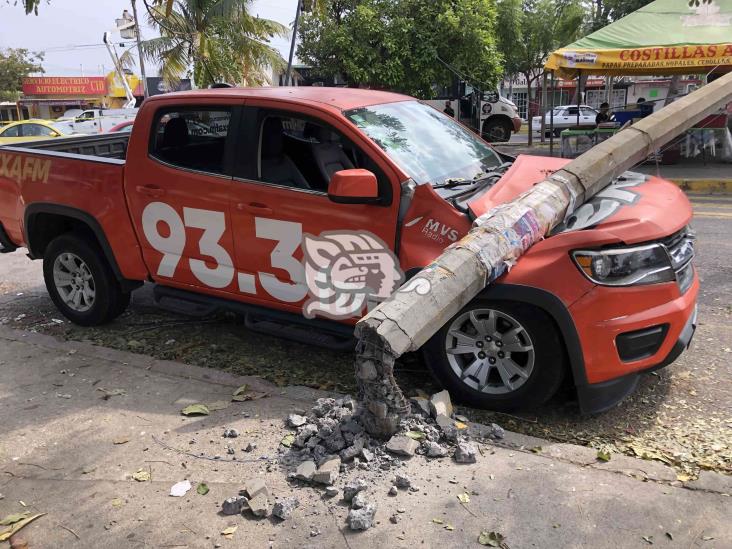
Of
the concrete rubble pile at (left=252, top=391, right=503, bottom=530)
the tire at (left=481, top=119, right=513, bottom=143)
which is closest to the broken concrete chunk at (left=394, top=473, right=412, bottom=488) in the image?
the concrete rubble pile at (left=252, top=391, right=503, bottom=530)

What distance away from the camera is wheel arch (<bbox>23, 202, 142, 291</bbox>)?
505cm

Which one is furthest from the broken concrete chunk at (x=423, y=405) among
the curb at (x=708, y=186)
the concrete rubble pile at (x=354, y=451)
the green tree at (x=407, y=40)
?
the green tree at (x=407, y=40)

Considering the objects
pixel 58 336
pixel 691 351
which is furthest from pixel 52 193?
pixel 691 351

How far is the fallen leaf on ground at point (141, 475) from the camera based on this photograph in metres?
3.27

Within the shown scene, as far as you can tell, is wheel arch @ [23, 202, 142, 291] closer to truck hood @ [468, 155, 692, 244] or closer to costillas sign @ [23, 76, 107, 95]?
truck hood @ [468, 155, 692, 244]

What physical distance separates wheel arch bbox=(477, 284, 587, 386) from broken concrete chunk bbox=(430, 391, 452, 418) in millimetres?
681

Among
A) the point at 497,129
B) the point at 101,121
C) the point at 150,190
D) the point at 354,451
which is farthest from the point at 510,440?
the point at 101,121

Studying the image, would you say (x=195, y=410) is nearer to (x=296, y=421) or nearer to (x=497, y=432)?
(x=296, y=421)

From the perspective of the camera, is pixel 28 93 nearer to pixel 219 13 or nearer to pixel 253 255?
pixel 219 13

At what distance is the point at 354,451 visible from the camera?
3.24 metres

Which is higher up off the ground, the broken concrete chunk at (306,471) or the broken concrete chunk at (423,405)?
the broken concrete chunk at (423,405)

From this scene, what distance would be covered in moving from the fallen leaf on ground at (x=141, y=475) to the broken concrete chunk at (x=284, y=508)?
0.80 metres

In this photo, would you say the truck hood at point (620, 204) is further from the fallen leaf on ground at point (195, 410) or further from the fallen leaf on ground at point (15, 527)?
the fallen leaf on ground at point (15, 527)

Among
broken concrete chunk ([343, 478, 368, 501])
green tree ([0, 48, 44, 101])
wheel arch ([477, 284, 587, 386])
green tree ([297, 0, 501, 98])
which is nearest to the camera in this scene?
broken concrete chunk ([343, 478, 368, 501])
